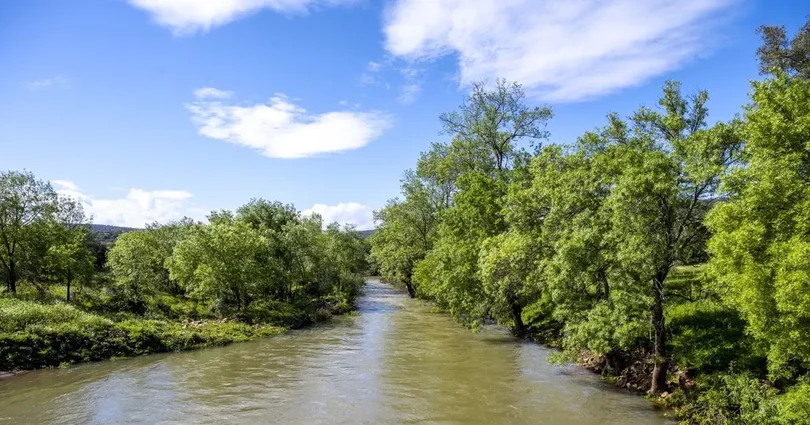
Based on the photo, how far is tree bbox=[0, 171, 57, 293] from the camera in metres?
34.5

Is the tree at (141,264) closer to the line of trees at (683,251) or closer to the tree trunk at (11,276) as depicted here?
the tree trunk at (11,276)

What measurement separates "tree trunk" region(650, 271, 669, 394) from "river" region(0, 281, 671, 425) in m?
1.00

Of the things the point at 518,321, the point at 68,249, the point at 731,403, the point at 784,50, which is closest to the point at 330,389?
the point at 731,403

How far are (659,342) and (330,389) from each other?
1380 cm

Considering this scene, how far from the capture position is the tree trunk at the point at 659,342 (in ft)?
61.0

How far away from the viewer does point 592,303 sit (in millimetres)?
22562

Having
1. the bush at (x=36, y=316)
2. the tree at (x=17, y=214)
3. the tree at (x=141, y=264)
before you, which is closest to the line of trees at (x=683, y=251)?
the bush at (x=36, y=316)

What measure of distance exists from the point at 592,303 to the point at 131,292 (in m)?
34.7

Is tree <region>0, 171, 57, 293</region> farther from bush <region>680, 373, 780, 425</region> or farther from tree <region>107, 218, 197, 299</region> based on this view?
bush <region>680, 373, 780, 425</region>

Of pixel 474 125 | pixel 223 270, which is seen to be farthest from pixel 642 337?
pixel 223 270

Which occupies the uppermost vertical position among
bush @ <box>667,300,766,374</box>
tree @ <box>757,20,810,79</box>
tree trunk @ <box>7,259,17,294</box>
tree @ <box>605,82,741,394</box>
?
tree @ <box>757,20,810,79</box>

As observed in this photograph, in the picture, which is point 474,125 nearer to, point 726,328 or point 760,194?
point 726,328

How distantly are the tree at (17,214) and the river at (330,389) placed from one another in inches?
662

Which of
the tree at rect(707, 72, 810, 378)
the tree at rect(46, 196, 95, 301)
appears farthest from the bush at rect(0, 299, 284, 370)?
the tree at rect(707, 72, 810, 378)
